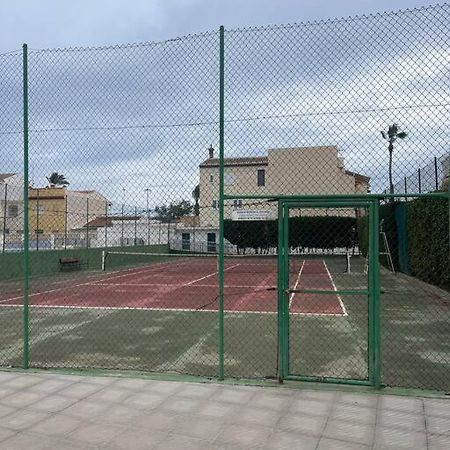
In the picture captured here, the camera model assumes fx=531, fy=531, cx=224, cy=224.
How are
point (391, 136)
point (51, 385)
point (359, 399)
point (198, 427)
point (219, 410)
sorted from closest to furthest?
point (198, 427) < point (219, 410) < point (359, 399) < point (391, 136) < point (51, 385)

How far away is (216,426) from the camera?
4.44 m

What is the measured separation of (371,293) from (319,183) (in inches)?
72.1

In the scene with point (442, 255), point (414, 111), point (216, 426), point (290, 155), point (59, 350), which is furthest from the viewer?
point (442, 255)

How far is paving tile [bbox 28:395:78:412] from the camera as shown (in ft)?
16.1

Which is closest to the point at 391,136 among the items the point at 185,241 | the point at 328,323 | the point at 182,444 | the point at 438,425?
the point at 438,425

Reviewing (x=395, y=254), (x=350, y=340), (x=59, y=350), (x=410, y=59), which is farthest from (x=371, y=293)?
(x=395, y=254)

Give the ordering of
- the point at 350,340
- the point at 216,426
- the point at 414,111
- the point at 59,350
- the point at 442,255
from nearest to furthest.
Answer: the point at 216,426 → the point at 414,111 → the point at 59,350 → the point at 350,340 → the point at 442,255

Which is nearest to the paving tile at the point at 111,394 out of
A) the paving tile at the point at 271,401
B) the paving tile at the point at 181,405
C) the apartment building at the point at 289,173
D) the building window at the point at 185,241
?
the paving tile at the point at 181,405

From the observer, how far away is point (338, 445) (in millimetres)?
4059

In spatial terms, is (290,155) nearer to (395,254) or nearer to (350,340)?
(350,340)

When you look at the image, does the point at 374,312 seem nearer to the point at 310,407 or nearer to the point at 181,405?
the point at 310,407

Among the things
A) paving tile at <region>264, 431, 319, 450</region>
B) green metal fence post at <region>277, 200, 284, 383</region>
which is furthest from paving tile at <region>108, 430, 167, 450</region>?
green metal fence post at <region>277, 200, 284, 383</region>

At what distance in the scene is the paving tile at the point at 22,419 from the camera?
176 inches

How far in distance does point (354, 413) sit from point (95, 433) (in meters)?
2.24
